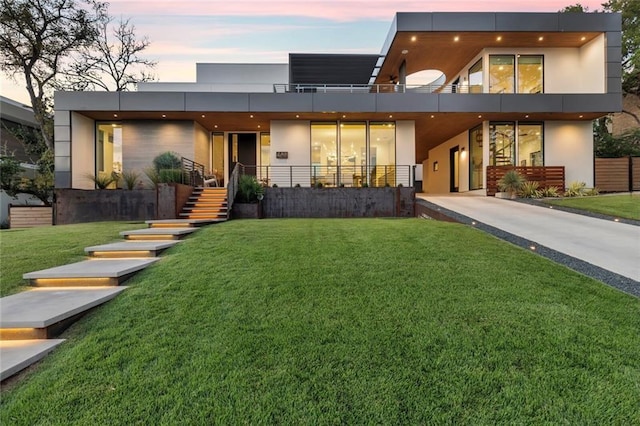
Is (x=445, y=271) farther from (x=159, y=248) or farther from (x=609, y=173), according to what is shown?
(x=609, y=173)

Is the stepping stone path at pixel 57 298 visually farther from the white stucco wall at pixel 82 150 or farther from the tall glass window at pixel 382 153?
the tall glass window at pixel 382 153

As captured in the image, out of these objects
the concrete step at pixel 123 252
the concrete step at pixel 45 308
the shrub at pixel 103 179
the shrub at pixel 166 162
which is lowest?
the concrete step at pixel 45 308

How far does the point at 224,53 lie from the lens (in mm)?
22906

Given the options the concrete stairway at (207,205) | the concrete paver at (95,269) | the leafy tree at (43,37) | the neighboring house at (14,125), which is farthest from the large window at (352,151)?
the neighboring house at (14,125)

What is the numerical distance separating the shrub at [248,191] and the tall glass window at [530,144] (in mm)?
11660

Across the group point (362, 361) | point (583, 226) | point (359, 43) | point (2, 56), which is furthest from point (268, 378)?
point (359, 43)

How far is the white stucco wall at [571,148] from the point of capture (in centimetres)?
1434

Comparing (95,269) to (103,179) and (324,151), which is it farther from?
(324,151)

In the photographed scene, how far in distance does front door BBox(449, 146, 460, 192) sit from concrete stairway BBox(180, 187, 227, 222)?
40.7 ft

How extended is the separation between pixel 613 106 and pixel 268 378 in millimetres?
17108

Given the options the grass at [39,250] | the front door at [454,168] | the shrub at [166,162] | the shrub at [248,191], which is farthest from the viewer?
the front door at [454,168]

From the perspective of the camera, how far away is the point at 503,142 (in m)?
14.4

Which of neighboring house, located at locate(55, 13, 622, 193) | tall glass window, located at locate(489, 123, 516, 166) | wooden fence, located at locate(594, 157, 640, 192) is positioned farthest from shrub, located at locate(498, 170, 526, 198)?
wooden fence, located at locate(594, 157, 640, 192)

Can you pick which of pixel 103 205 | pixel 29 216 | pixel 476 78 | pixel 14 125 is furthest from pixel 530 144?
pixel 14 125
